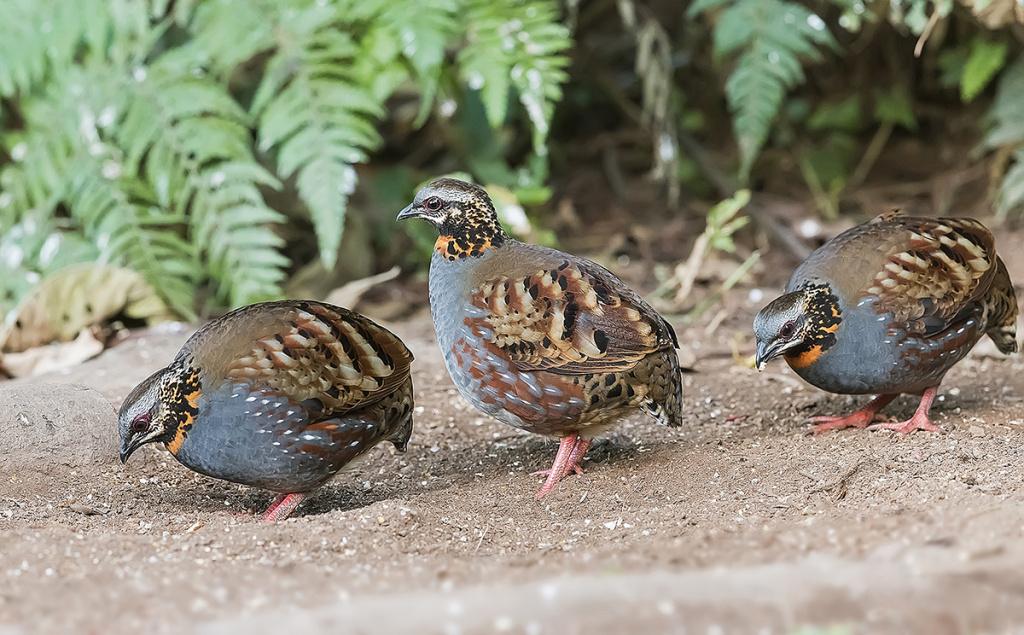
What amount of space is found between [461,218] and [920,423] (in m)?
2.10

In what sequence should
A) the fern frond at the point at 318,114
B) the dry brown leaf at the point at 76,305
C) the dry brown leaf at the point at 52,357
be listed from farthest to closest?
1. the fern frond at the point at 318,114
2. the dry brown leaf at the point at 76,305
3. the dry brown leaf at the point at 52,357

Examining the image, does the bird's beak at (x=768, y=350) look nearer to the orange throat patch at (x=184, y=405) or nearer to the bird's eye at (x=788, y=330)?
the bird's eye at (x=788, y=330)

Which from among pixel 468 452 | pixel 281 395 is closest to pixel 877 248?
pixel 468 452

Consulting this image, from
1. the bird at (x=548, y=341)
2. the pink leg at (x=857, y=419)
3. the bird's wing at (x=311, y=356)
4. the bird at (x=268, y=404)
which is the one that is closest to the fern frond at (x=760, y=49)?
the pink leg at (x=857, y=419)

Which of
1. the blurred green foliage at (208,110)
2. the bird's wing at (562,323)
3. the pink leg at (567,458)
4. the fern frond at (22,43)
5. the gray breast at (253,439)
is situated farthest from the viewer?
the fern frond at (22,43)

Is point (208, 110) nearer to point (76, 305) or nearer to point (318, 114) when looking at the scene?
point (318, 114)

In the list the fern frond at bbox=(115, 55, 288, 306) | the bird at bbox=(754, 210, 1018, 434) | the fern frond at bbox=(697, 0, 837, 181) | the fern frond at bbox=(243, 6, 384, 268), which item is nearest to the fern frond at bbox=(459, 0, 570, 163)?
the fern frond at bbox=(243, 6, 384, 268)

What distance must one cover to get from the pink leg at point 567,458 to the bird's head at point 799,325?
31.1 inches

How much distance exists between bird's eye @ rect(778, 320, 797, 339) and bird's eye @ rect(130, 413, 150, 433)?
2.45 m

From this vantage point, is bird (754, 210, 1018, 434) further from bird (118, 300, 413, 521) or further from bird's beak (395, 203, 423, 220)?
bird (118, 300, 413, 521)

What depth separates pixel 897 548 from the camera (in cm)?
252

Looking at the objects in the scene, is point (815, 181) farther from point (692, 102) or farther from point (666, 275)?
point (666, 275)

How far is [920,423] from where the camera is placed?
14.1 feet

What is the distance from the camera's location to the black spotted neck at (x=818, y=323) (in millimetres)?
4148
